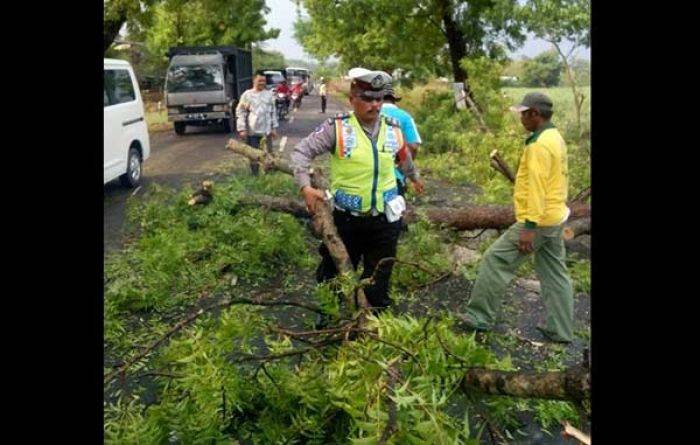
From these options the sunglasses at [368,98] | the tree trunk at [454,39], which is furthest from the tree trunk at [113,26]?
the sunglasses at [368,98]

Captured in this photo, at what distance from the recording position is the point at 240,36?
34969mm

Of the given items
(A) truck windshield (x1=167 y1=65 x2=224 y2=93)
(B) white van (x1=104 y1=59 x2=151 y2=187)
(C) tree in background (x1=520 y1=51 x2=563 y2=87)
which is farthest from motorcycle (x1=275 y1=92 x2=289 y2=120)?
(B) white van (x1=104 y1=59 x2=151 y2=187)

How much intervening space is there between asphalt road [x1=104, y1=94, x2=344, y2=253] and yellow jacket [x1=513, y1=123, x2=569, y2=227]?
4.59 m

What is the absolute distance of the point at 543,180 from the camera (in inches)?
159

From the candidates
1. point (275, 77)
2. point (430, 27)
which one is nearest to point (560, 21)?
point (430, 27)

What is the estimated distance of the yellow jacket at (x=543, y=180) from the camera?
4.01 m

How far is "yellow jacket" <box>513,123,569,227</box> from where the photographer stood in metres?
4.01

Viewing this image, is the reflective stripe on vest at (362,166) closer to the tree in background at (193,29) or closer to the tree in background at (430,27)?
the tree in background at (430,27)

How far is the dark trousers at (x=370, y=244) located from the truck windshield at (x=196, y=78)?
15.0m

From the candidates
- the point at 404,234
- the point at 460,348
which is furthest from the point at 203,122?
the point at 460,348

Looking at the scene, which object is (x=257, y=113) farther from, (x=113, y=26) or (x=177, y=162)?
(x=113, y=26)

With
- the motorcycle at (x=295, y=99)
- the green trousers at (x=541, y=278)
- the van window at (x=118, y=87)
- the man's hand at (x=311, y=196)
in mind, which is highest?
the motorcycle at (x=295, y=99)
